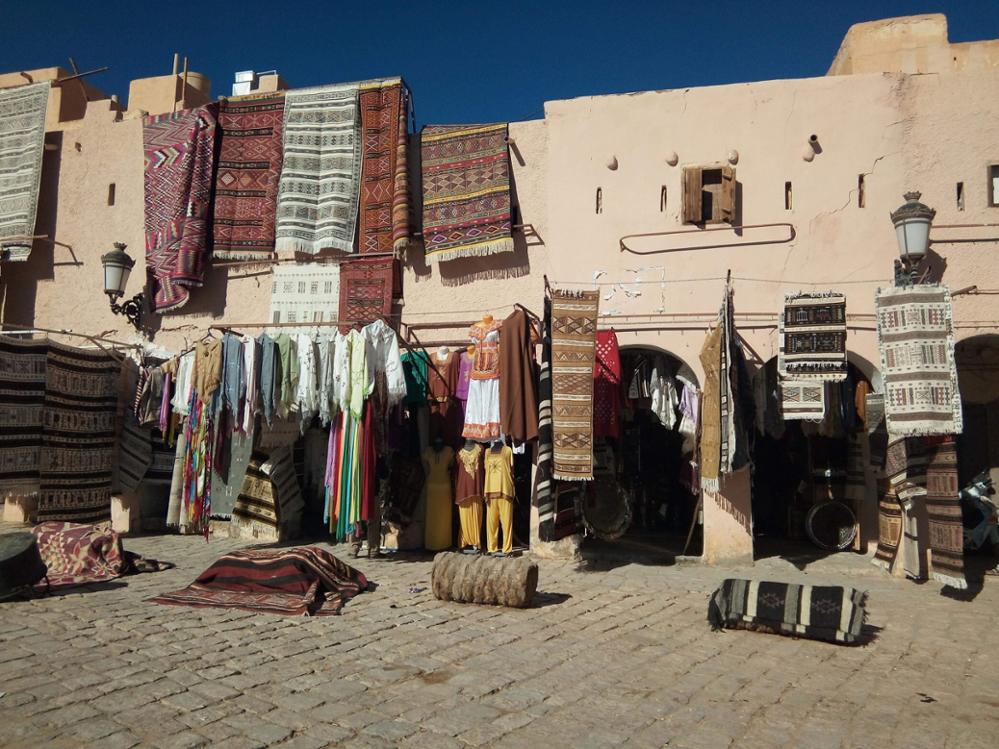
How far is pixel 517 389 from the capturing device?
845cm

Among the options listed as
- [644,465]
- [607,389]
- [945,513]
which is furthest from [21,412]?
[945,513]

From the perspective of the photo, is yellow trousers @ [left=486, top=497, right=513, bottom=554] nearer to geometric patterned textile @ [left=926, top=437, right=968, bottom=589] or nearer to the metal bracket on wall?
the metal bracket on wall

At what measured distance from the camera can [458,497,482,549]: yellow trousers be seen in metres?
9.09

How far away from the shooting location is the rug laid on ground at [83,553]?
7602 mm

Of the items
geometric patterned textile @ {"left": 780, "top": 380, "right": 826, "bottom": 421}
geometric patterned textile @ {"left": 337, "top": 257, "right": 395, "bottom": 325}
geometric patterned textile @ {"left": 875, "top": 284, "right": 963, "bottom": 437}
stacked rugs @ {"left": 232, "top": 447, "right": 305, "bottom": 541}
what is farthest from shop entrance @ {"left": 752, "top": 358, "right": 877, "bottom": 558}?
stacked rugs @ {"left": 232, "top": 447, "right": 305, "bottom": 541}

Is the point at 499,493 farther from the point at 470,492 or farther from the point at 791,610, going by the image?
the point at 791,610

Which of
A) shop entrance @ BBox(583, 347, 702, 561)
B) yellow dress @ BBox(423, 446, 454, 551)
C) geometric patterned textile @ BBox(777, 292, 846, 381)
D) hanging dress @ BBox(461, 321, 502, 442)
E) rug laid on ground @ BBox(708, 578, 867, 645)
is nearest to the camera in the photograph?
rug laid on ground @ BBox(708, 578, 867, 645)

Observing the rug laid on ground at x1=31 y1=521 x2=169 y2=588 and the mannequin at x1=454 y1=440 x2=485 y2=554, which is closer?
the rug laid on ground at x1=31 y1=521 x2=169 y2=588

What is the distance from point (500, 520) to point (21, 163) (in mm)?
9089

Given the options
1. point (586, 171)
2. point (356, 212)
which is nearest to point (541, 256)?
point (586, 171)

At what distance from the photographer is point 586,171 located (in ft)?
31.5

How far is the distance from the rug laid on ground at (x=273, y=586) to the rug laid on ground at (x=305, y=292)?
409 centimetres

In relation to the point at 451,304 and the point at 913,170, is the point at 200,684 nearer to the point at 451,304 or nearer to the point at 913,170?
the point at 451,304

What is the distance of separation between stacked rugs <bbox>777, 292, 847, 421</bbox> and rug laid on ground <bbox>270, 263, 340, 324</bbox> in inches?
217
